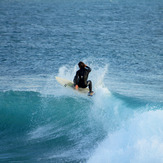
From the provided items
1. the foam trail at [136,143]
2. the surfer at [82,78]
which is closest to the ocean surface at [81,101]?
the foam trail at [136,143]

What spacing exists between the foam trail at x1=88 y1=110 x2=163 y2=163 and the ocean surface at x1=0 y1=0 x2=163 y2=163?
3 centimetres

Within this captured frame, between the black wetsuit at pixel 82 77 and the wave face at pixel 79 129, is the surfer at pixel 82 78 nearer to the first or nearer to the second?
the black wetsuit at pixel 82 77

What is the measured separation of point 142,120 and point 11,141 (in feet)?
17.6

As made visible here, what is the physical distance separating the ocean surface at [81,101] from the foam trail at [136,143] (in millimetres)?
33

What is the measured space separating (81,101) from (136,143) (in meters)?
5.24

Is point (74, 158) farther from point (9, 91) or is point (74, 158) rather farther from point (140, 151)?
point (9, 91)

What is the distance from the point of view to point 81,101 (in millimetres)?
17125

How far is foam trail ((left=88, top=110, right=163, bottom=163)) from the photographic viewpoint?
11.8 metres

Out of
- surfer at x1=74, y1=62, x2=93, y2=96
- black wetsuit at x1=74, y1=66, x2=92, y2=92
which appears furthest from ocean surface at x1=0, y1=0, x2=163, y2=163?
black wetsuit at x1=74, y1=66, x2=92, y2=92

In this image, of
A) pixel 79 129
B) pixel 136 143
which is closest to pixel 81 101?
pixel 79 129

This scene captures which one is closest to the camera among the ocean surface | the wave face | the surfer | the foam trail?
the foam trail

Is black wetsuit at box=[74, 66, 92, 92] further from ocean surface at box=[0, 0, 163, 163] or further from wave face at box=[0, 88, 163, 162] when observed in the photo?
wave face at box=[0, 88, 163, 162]

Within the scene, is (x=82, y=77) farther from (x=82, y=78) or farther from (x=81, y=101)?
(x=81, y=101)

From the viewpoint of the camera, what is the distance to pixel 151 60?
29891 mm
